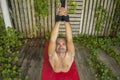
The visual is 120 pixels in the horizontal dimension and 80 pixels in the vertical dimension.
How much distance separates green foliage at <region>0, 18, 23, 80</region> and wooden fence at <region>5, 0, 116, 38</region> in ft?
1.41

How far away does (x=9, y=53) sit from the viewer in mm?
4684

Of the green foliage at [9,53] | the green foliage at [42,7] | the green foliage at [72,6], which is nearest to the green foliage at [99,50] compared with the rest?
the green foliage at [72,6]

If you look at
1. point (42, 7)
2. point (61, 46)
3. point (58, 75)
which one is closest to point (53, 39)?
point (61, 46)

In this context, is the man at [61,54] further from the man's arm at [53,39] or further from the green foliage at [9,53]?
the green foliage at [9,53]

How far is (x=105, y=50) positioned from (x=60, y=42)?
216 cm

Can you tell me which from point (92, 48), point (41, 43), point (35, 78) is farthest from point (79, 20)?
point (35, 78)

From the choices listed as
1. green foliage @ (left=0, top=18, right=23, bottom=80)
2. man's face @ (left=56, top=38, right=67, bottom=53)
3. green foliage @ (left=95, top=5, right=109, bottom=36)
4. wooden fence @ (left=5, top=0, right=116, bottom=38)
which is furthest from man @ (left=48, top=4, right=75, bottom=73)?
green foliage @ (left=95, top=5, right=109, bottom=36)

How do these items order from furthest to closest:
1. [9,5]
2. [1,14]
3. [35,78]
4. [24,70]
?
1. [9,5]
2. [1,14]
3. [24,70]
4. [35,78]

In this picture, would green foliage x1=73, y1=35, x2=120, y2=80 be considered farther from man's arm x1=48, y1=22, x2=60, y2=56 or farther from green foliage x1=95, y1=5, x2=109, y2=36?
man's arm x1=48, y1=22, x2=60, y2=56

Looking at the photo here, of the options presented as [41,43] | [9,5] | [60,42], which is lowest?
[41,43]

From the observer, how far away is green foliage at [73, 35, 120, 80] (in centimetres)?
407

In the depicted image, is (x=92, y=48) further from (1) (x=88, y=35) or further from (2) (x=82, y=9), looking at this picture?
(2) (x=82, y=9)

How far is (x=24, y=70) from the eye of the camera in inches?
161

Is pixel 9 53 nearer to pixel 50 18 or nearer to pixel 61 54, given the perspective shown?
pixel 50 18
